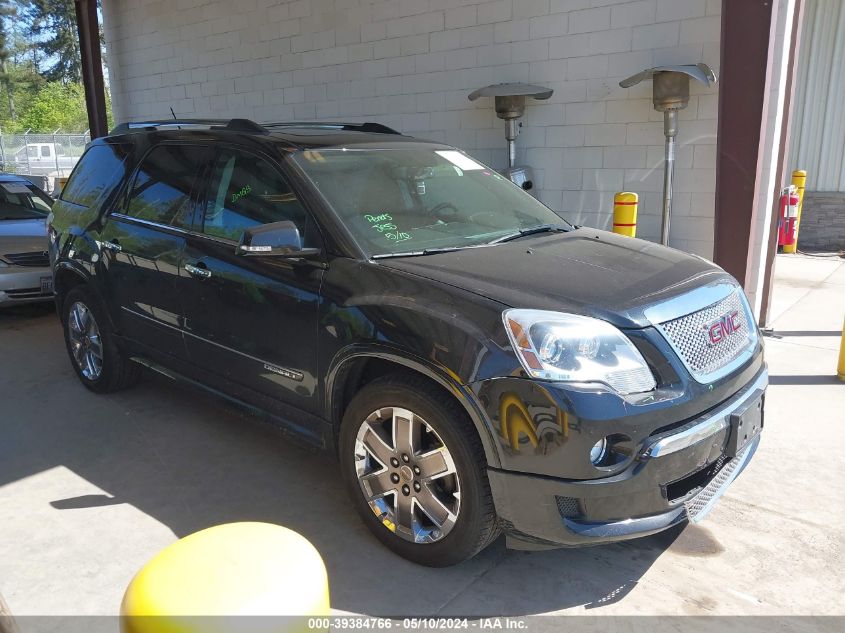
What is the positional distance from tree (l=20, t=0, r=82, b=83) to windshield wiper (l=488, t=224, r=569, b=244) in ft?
179

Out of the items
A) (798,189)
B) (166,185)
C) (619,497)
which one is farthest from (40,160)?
(619,497)

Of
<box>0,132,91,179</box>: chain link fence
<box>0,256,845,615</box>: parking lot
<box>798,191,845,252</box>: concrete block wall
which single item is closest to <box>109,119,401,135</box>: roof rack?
<box>0,256,845,615</box>: parking lot

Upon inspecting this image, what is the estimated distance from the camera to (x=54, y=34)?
170 ft

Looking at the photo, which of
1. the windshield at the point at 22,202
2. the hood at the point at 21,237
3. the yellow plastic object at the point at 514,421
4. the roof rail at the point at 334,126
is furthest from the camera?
the windshield at the point at 22,202

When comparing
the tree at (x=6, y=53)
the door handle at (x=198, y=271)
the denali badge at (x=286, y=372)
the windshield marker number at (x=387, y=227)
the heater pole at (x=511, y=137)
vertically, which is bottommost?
the denali badge at (x=286, y=372)

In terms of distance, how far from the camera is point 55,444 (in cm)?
428

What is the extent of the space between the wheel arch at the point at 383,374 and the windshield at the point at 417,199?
1.64ft

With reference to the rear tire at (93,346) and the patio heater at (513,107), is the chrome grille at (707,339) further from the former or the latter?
the patio heater at (513,107)

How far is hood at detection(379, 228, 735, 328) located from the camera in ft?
8.66

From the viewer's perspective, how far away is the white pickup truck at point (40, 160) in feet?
94.1

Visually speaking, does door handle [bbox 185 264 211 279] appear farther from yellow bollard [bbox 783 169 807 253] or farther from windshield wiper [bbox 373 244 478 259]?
yellow bollard [bbox 783 169 807 253]

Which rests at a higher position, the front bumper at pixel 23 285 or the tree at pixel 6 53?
the tree at pixel 6 53

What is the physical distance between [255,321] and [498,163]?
4813 millimetres

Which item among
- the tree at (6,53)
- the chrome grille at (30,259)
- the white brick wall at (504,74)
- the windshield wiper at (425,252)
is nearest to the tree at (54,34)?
the tree at (6,53)
